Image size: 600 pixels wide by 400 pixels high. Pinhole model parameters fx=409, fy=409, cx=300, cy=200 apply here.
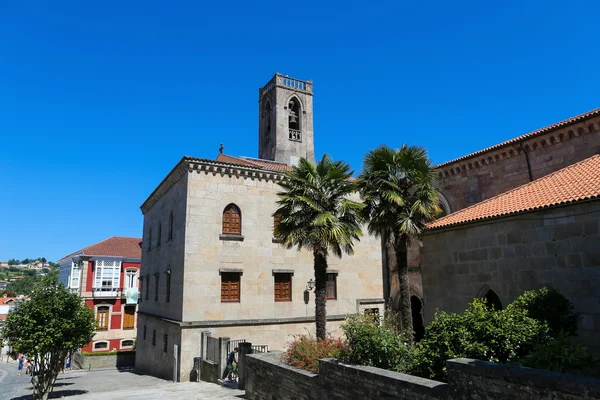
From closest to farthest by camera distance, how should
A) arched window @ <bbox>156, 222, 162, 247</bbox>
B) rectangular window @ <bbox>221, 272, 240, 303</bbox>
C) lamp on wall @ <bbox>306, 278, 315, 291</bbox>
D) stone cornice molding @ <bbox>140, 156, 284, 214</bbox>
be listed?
rectangular window @ <bbox>221, 272, 240, 303</bbox>, stone cornice molding @ <bbox>140, 156, 284, 214</bbox>, lamp on wall @ <bbox>306, 278, 315, 291</bbox>, arched window @ <bbox>156, 222, 162, 247</bbox>

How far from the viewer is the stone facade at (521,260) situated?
35.6 feet

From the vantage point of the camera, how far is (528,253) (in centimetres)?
1234

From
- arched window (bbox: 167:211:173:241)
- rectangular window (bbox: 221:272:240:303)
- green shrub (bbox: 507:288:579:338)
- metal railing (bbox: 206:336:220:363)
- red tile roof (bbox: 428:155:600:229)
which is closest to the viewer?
green shrub (bbox: 507:288:579:338)

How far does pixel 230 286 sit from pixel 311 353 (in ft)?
34.6

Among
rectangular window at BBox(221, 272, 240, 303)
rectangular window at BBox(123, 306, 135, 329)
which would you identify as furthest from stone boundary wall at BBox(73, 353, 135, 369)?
rectangular window at BBox(221, 272, 240, 303)

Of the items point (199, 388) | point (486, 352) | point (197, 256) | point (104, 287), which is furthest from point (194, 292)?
point (104, 287)

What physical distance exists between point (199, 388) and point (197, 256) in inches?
261

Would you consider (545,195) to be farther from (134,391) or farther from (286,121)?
(286,121)

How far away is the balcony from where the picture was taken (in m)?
44.5

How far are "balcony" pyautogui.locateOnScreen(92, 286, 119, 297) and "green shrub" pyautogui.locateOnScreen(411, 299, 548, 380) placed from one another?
142ft

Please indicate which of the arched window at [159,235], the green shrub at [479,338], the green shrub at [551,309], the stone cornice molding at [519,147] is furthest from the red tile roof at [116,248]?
the green shrub at [551,309]

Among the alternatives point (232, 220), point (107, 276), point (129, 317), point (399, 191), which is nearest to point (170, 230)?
point (232, 220)

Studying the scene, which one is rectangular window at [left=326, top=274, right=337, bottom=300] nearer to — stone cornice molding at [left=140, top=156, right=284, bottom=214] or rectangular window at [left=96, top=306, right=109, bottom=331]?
stone cornice molding at [left=140, top=156, right=284, bottom=214]

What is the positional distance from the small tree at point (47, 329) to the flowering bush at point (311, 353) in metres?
12.0
